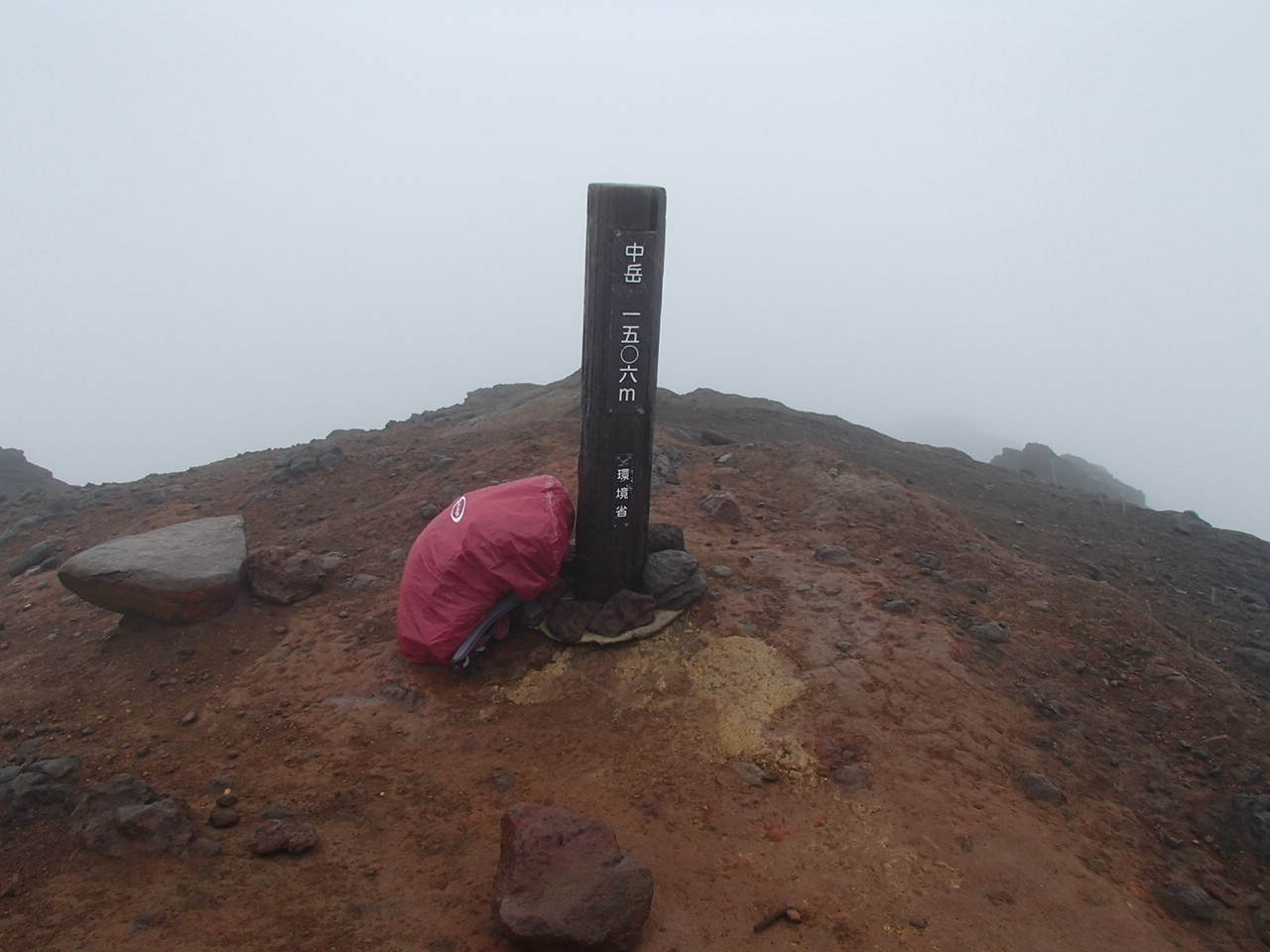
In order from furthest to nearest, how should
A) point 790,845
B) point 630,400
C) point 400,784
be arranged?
point 630,400, point 400,784, point 790,845

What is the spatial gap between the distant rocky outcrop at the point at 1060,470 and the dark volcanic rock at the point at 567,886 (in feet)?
55.7

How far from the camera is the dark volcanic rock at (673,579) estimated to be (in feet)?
19.8

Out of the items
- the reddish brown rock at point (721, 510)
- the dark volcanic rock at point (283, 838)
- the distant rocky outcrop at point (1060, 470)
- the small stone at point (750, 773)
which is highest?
the reddish brown rock at point (721, 510)

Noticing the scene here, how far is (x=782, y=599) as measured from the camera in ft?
21.0

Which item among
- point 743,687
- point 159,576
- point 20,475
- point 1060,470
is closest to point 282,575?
point 159,576

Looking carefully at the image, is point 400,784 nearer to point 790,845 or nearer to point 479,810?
point 479,810

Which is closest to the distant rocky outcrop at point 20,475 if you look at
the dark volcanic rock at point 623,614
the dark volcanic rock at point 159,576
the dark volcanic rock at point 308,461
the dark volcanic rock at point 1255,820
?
the dark volcanic rock at point 308,461

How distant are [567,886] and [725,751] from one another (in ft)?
5.50

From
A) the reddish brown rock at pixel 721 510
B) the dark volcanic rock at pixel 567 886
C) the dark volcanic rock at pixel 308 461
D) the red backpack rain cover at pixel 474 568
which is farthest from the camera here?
the dark volcanic rock at pixel 308 461

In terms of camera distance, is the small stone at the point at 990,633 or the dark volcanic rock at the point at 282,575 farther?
the dark volcanic rock at the point at 282,575

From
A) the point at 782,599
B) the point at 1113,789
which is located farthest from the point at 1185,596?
the point at 782,599

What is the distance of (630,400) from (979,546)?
4496 mm

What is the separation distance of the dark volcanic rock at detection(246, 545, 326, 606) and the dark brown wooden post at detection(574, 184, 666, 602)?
8.85 feet

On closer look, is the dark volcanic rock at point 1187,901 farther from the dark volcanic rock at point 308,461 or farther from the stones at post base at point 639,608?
the dark volcanic rock at point 308,461
